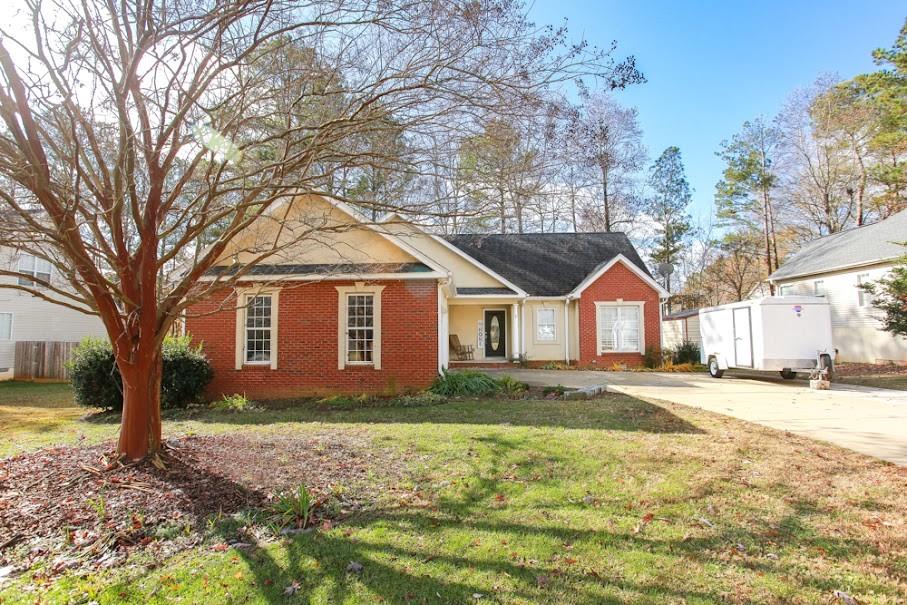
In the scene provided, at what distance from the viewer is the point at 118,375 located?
10500mm

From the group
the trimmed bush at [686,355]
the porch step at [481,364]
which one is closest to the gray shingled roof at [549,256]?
the porch step at [481,364]

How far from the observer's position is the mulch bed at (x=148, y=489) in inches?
158

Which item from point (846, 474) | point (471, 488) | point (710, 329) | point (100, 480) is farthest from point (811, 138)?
point (100, 480)

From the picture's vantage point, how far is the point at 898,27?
15469mm

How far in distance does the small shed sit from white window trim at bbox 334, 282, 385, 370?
15839 millimetres

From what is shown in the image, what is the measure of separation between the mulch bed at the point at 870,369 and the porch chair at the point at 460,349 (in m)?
13.3

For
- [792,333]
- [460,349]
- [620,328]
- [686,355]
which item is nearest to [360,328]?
[460,349]

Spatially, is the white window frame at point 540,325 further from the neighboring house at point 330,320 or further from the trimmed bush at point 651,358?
the neighboring house at point 330,320

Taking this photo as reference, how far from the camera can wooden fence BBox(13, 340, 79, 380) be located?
1930 cm

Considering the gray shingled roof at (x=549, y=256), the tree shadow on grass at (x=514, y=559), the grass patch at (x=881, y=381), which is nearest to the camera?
the tree shadow on grass at (x=514, y=559)

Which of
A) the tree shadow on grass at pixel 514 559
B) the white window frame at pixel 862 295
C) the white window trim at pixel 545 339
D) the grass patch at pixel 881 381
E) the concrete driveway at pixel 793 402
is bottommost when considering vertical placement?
the tree shadow on grass at pixel 514 559

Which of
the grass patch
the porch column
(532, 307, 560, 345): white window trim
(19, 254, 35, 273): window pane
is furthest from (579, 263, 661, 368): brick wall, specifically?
(19, 254, 35, 273): window pane

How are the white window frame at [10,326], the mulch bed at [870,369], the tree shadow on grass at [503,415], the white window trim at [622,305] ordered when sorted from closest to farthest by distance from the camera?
the tree shadow on grass at [503,415], the mulch bed at [870,369], the white window trim at [622,305], the white window frame at [10,326]

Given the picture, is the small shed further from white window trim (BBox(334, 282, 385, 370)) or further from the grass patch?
white window trim (BBox(334, 282, 385, 370))
